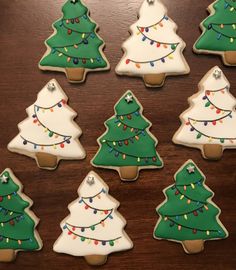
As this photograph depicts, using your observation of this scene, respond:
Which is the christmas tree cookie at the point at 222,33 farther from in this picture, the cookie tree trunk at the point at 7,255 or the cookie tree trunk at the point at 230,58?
the cookie tree trunk at the point at 7,255

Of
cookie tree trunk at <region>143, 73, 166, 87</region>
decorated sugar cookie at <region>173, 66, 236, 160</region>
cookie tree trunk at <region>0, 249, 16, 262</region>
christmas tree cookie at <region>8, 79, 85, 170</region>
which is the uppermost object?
cookie tree trunk at <region>143, 73, 166, 87</region>

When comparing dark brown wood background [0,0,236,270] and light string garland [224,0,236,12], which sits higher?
light string garland [224,0,236,12]

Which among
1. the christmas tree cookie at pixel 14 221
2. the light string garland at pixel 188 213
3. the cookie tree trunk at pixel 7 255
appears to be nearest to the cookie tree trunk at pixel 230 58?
the light string garland at pixel 188 213

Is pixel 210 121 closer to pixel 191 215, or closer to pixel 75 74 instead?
pixel 191 215

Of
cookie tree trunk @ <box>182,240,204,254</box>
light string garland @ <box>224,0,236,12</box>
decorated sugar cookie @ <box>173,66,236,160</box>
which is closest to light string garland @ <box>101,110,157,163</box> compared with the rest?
decorated sugar cookie @ <box>173,66,236,160</box>

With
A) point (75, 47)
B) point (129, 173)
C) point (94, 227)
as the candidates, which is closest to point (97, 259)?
point (94, 227)

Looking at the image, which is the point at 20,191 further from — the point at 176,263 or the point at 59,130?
the point at 176,263

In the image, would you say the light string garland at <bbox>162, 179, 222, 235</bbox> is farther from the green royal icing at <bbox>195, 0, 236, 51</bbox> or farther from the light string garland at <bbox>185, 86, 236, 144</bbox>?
the green royal icing at <bbox>195, 0, 236, 51</bbox>
